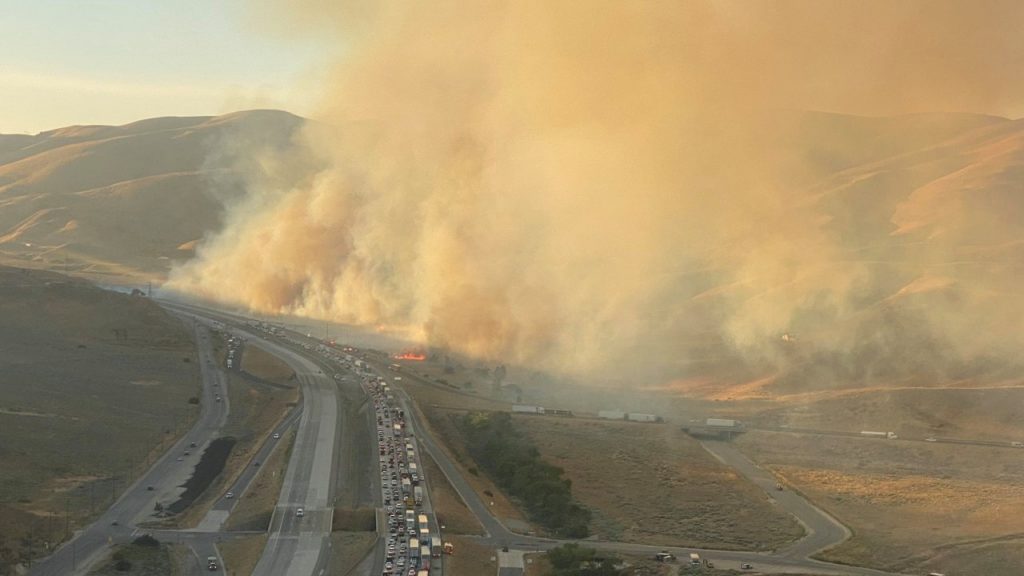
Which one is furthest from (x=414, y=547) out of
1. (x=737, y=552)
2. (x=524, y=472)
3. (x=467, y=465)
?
(x=467, y=465)

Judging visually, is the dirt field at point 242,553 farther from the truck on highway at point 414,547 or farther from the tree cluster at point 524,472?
the tree cluster at point 524,472

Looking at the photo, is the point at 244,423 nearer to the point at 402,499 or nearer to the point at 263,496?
the point at 263,496

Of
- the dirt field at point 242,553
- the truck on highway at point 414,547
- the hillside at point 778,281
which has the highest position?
the hillside at point 778,281

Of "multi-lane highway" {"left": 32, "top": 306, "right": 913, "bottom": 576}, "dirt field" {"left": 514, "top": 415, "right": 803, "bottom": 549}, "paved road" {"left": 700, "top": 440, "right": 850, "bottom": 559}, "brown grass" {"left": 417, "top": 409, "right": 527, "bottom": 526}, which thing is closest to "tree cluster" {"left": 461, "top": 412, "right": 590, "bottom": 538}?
"brown grass" {"left": 417, "top": 409, "right": 527, "bottom": 526}

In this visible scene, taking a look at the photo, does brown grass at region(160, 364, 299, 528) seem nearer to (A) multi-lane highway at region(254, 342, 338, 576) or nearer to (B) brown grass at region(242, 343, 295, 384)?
(B) brown grass at region(242, 343, 295, 384)

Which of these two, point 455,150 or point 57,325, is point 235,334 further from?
point 455,150

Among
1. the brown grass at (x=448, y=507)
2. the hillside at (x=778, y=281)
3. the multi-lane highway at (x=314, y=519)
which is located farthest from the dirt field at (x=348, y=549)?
the hillside at (x=778, y=281)

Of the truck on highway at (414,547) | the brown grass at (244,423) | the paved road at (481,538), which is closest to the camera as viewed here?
the truck on highway at (414,547)
